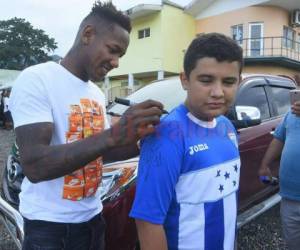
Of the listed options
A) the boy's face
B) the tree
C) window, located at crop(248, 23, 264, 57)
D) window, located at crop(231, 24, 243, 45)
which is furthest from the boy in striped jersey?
the tree

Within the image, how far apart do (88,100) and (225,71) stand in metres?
0.62

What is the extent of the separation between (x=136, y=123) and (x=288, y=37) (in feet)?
77.7

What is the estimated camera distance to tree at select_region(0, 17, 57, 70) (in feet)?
189

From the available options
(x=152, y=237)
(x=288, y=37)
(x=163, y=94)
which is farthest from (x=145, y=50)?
(x=152, y=237)

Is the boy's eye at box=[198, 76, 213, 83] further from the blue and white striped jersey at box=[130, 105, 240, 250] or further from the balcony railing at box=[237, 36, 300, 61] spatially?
the balcony railing at box=[237, 36, 300, 61]

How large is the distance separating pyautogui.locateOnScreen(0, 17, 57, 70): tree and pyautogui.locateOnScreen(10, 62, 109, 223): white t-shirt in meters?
57.5

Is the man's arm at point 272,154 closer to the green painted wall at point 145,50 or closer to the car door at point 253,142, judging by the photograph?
the car door at point 253,142

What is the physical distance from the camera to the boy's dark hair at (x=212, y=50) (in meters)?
1.58

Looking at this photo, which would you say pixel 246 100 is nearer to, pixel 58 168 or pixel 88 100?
pixel 88 100

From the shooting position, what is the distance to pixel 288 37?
75.9 ft

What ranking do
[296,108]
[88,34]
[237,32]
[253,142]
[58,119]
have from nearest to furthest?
[58,119]
[88,34]
[296,108]
[253,142]
[237,32]

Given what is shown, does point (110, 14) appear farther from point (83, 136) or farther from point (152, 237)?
point (152, 237)

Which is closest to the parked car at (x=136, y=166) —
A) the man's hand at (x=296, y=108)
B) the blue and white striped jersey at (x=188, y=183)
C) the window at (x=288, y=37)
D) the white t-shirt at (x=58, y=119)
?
the man's hand at (x=296, y=108)

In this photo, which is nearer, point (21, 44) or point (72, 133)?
point (72, 133)
